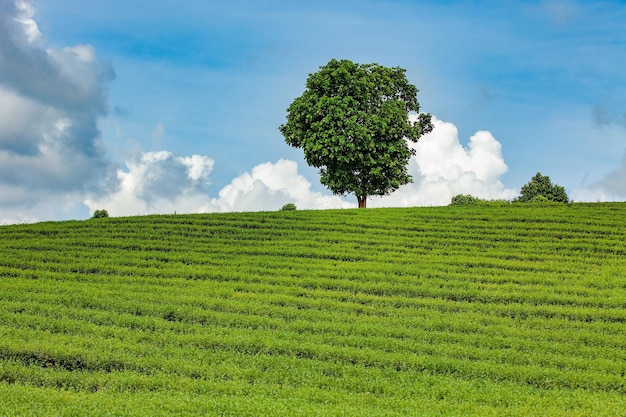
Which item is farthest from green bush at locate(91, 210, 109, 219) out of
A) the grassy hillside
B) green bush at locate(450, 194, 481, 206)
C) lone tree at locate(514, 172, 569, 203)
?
lone tree at locate(514, 172, 569, 203)

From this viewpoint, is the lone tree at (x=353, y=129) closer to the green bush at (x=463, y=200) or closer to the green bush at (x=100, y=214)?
the green bush at (x=463, y=200)

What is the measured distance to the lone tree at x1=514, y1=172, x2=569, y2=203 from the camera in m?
53.3

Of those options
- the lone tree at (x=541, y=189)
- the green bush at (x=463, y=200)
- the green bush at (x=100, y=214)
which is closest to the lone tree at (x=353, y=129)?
the green bush at (x=463, y=200)

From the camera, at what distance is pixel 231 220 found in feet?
102

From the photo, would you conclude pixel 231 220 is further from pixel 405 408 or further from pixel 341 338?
pixel 405 408

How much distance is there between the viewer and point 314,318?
17.2 m

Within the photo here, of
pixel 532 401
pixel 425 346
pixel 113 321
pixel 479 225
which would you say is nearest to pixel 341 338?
pixel 425 346

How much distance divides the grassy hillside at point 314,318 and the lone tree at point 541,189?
24.2 meters

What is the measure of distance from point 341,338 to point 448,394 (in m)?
3.73

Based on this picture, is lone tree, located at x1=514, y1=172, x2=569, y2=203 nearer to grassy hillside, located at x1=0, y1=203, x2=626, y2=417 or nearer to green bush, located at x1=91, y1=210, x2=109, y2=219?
grassy hillside, located at x1=0, y1=203, x2=626, y2=417

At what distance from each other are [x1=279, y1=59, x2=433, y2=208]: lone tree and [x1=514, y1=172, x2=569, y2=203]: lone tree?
17.1 metres

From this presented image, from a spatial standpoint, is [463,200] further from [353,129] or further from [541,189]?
[541,189]

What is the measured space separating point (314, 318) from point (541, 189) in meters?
42.7

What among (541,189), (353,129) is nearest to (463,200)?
(353,129)
